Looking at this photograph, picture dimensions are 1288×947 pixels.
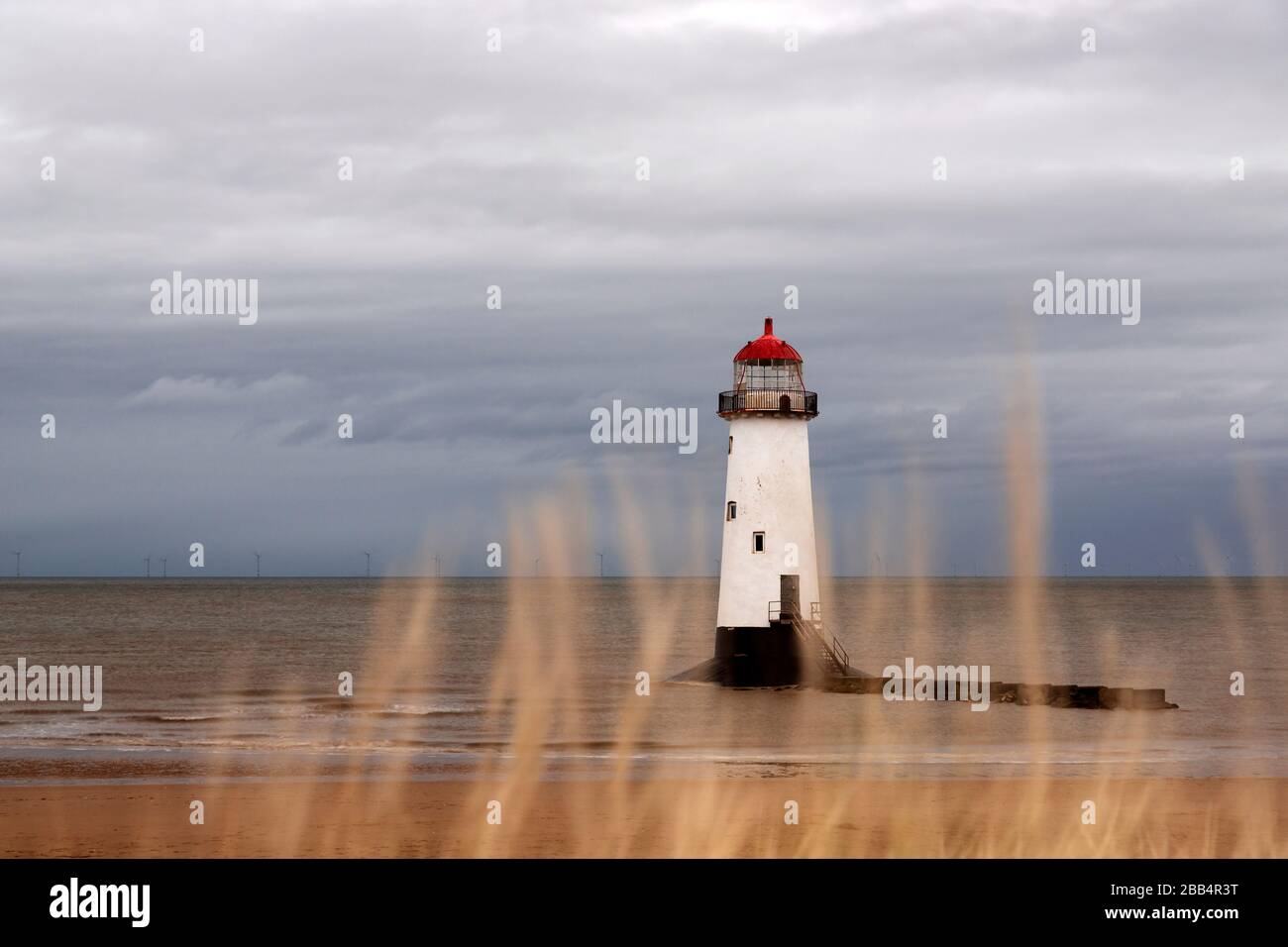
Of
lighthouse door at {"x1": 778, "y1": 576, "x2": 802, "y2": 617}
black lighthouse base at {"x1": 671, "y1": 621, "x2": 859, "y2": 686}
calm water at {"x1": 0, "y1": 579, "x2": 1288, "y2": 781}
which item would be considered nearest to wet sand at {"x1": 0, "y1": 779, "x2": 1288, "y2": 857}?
calm water at {"x1": 0, "y1": 579, "x2": 1288, "y2": 781}

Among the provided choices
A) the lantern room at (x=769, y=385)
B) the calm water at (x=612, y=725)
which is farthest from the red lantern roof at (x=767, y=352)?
the calm water at (x=612, y=725)

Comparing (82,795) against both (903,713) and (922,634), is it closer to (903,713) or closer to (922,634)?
(903,713)

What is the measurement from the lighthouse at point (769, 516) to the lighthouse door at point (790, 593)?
0.12ft

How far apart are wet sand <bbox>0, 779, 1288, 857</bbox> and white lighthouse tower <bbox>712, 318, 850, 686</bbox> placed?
1684 centimetres

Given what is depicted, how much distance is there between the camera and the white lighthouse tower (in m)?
54.0

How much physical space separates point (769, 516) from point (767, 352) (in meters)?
5.91

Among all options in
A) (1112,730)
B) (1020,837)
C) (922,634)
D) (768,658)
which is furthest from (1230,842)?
(922,634)

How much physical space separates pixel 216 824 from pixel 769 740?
71.2ft

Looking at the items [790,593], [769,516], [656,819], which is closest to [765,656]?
[790,593]

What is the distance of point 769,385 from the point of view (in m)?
54.3

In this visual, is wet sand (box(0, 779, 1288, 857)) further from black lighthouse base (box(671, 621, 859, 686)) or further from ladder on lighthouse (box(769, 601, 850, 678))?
black lighthouse base (box(671, 621, 859, 686))

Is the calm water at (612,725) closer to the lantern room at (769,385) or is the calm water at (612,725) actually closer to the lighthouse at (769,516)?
the lighthouse at (769,516)
